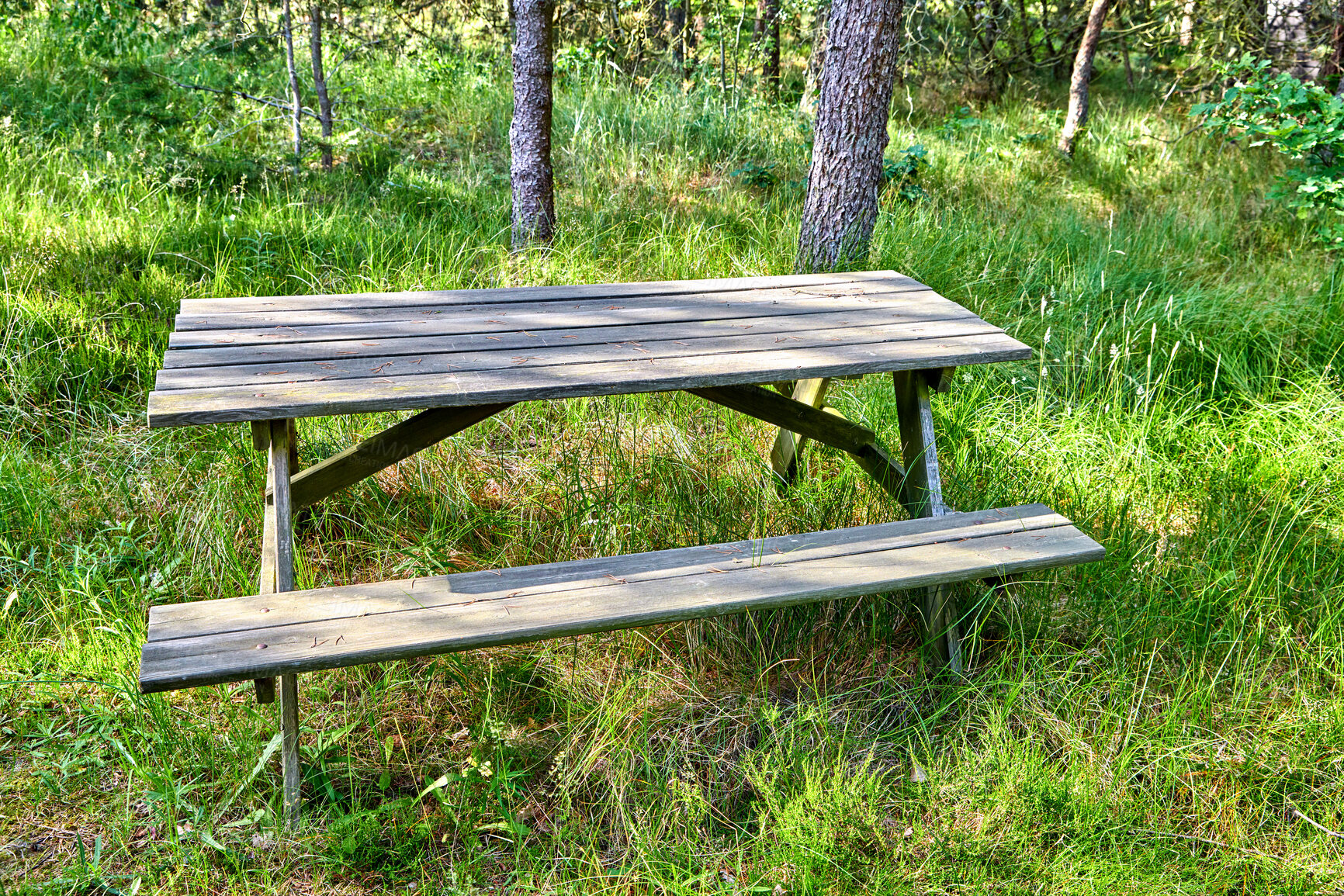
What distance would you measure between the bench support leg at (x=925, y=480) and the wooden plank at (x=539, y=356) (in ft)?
0.64

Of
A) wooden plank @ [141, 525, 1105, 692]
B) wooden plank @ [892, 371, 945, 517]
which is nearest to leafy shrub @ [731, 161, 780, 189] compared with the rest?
wooden plank @ [892, 371, 945, 517]

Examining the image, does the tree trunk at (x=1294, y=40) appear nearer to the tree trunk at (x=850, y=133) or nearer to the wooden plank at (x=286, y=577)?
the tree trunk at (x=850, y=133)

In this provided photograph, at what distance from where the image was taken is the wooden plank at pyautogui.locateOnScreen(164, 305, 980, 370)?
217cm

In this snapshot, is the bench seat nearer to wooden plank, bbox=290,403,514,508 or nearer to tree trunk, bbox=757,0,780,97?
wooden plank, bbox=290,403,514,508

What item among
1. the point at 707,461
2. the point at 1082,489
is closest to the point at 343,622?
the point at 707,461

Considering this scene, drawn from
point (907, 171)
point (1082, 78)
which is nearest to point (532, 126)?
point (907, 171)

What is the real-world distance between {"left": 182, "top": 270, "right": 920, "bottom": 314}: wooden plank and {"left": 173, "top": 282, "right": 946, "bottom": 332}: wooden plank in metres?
0.03

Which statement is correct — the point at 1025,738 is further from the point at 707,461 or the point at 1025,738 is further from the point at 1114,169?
the point at 1114,169

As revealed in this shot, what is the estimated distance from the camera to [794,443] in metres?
3.17

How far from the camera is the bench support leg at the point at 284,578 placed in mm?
1997

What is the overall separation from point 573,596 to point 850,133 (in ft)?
10.4

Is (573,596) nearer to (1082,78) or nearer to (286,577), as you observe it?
(286,577)

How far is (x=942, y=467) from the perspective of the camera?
3.13 metres

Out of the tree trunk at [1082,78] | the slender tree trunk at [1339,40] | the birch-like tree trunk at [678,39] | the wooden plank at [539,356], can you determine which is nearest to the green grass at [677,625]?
the wooden plank at [539,356]
